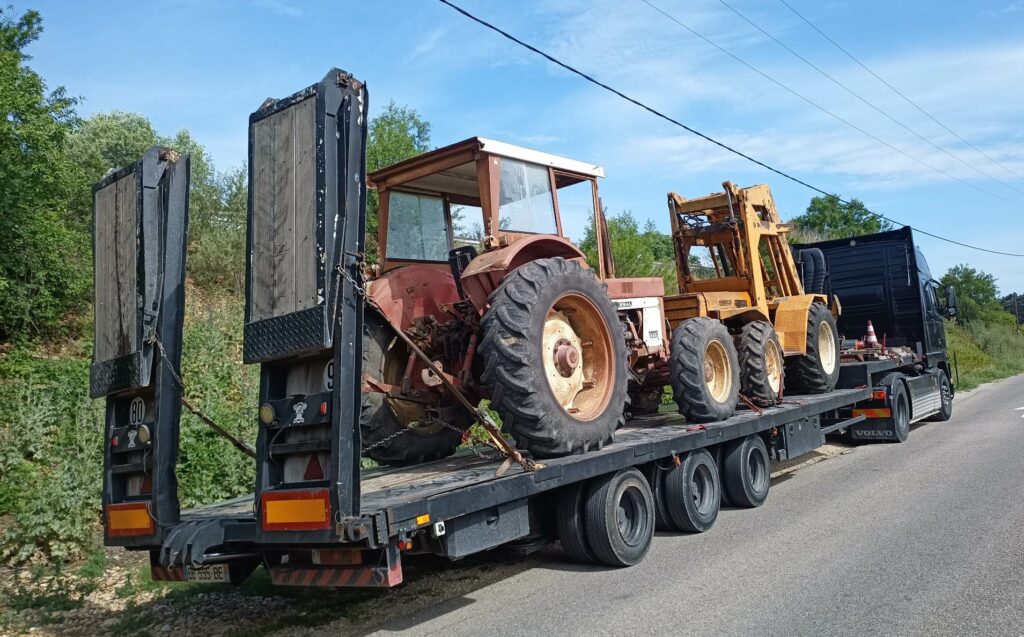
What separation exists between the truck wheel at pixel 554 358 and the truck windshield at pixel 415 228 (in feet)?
6.01

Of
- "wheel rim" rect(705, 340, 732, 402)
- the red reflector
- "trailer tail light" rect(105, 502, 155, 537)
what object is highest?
"wheel rim" rect(705, 340, 732, 402)

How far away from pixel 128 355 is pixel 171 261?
26.9 inches

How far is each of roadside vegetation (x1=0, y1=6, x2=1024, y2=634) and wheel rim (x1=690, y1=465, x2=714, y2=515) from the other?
5.09 meters

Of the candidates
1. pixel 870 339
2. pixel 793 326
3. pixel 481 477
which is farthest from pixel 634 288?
pixel 870 339

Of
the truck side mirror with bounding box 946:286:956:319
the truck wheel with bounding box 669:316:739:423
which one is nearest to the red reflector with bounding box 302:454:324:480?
the truck wheel with bounding box 669:316:739:423

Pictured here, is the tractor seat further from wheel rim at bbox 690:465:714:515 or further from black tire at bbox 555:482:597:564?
black tire at bbox 555:482:597:564

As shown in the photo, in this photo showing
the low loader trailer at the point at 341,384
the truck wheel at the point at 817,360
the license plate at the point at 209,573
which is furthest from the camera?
the truck wheel at the point at 817,360

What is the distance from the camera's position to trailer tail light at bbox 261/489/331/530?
4.38m

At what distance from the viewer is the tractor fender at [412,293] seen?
21.9 ft

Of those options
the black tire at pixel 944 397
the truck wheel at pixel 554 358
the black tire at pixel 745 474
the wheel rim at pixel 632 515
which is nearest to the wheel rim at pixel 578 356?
the truck wheel at pixel 554 358

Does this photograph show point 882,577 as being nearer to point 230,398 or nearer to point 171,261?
point 171,261

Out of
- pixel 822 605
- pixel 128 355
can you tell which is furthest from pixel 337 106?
pixel 822 605

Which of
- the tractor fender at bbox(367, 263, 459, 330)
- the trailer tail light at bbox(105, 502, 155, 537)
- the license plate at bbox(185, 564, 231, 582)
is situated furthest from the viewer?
the tractor fender at bbox(367, 263, 459, 330)

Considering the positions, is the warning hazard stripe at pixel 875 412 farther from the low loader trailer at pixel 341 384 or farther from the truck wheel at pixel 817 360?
the low loader trailer at pixel 341 384
